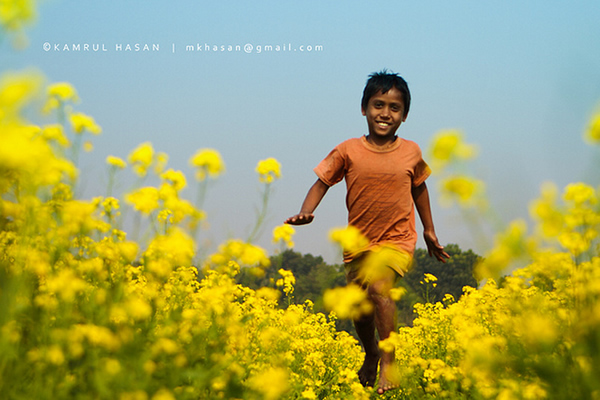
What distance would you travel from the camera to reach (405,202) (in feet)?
12.8

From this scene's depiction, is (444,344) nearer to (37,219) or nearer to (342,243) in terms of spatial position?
(342,243)

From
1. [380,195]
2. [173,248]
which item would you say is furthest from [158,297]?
[380,195]

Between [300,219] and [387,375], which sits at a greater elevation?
[300,219]

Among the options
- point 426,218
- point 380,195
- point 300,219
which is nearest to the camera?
point 300,219

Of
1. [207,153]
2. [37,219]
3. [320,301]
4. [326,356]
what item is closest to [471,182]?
[320,301]

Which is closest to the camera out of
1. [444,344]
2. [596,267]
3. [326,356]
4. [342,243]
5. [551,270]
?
[596,267]

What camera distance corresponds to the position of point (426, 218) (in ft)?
14.0

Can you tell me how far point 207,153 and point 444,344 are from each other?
142 inches

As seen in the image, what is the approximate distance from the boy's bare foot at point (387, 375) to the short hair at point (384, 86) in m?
1.76

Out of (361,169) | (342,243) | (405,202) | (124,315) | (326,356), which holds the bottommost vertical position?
(326,356)

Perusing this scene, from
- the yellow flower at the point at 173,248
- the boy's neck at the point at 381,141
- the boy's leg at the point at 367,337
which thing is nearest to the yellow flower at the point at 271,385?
the yellow flower at the point at 173,248

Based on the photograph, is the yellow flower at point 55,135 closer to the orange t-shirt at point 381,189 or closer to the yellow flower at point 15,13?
the yellow flower at point 15,13

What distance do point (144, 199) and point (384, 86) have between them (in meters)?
2.05

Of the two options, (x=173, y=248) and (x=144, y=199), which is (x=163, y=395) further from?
(x=144, y=199)
